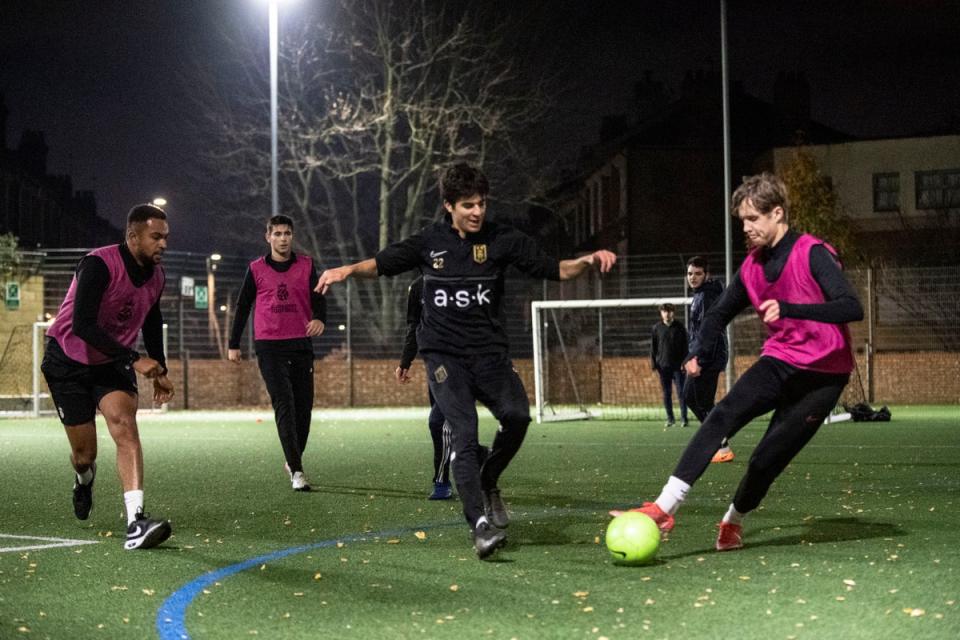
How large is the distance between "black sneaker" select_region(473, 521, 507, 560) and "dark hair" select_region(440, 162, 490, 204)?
5.98ft

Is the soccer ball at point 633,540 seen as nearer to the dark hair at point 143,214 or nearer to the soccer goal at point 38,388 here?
the dark hair at point 143,214

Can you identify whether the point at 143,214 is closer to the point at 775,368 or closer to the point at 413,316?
the point at 413,316

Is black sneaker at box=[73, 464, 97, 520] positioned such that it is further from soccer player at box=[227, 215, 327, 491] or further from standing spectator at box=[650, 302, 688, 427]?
standing spectator at box=[650, 302, 688, 427]

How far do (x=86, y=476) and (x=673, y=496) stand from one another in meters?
3.88

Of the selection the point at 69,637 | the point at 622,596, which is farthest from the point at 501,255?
the point at 69,637

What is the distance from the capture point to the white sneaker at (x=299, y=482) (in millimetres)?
10219

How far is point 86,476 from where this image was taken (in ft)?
25.9

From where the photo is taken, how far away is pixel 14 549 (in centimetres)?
697

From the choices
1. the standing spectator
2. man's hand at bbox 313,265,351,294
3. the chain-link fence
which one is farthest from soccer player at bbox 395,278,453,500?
the chain-link fence

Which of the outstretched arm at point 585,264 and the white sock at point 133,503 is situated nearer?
the outstretched arm at point 585,264

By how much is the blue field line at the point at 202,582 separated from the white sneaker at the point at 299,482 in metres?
2.59

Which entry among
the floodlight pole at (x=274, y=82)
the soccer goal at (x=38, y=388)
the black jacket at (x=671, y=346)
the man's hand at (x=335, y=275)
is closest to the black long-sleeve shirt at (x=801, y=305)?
the man's hand at (x=335, y=275)

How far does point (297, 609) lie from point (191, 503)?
4.48m

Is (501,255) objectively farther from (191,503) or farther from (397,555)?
(191,503)
